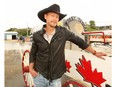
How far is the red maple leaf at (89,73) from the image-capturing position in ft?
6.23

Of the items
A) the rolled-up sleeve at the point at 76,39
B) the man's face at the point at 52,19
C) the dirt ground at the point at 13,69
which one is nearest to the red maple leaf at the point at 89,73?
the rolled-up sleeve at the point at 76,39

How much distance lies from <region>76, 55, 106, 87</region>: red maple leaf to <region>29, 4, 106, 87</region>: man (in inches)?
4.0

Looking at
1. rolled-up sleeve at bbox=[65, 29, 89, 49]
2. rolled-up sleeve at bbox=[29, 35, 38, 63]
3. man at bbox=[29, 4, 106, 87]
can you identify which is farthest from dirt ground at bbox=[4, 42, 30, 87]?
rolled-up sleeve at bbox=[65, 29, 89, 49]

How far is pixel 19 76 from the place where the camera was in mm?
2795

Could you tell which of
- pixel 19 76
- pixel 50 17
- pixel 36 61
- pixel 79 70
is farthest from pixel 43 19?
pixel 19 76

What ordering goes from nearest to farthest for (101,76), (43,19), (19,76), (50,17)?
(101,76), (50,17), (43,19), (19,76)

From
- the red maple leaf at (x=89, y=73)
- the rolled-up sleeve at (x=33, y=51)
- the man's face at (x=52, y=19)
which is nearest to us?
the red maple leaf at (x=89, y=73)

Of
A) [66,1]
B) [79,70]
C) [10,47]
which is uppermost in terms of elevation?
[66,1]

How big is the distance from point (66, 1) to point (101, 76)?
677 millimetres

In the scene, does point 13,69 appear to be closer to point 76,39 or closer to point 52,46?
point 52,46

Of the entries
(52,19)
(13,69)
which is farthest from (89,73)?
(13,69)

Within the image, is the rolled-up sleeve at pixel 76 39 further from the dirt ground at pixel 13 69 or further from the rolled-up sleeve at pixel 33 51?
the dirt ground at pixel 13 69

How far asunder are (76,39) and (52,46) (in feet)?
0.61

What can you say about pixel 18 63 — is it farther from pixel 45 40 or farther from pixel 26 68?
pixel 45 40
